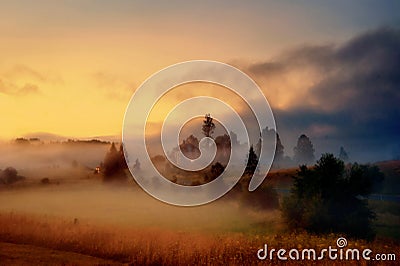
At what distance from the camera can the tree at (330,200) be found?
4797 mm

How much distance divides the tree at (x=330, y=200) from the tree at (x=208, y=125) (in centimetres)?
85

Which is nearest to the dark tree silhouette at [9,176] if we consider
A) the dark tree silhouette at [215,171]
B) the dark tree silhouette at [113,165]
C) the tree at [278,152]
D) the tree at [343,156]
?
the dark tree silhouette at [113,165]

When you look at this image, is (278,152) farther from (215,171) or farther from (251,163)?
(215,171)

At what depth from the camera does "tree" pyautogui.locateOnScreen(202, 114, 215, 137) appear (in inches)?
182

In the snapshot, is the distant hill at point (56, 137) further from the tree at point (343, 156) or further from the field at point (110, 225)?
the tree at point (343, 156)

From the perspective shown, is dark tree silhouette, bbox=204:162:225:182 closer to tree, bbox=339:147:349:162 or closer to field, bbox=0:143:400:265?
field, bbox=0:143:400:265

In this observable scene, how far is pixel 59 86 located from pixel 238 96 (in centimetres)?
151

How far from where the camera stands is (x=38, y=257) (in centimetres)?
447

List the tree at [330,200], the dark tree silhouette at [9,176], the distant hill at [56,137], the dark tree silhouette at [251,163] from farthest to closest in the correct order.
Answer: the tree at [330,200] → the dark tree silhouette at [251,163] → the distant hill at [56,137] → the dark tree silhouette at [9,176]

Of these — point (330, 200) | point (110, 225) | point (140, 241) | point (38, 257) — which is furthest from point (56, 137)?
point (330, 200)

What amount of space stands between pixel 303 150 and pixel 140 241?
1.59 meters

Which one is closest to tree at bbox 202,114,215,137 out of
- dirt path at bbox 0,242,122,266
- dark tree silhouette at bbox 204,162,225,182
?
dark tree silhouette at bbox 204,162,225,182

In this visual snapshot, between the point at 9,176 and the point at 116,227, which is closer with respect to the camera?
the point at 9,176

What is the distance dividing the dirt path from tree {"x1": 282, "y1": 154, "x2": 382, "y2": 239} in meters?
1.63
